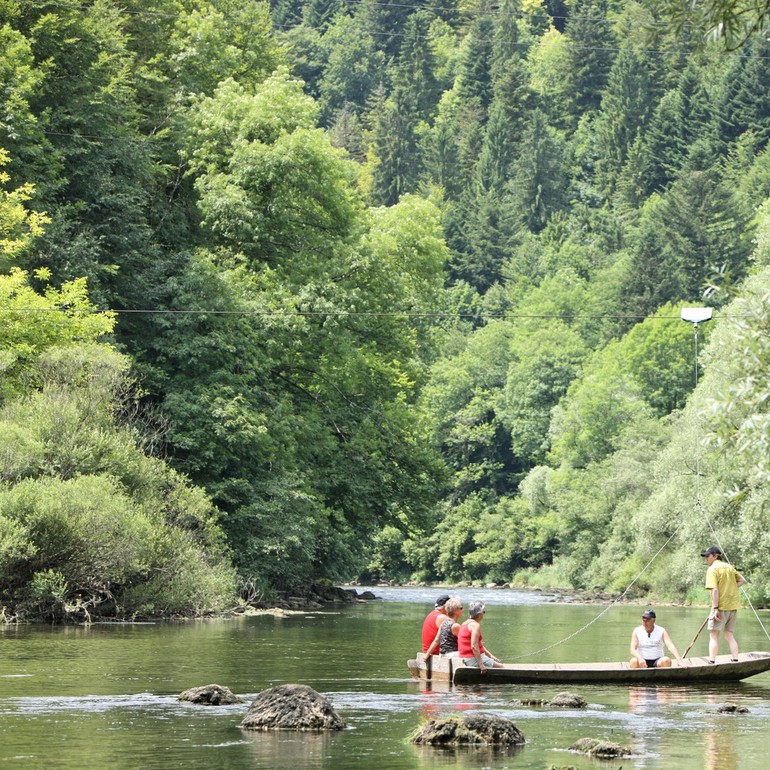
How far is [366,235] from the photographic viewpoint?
58188 mm

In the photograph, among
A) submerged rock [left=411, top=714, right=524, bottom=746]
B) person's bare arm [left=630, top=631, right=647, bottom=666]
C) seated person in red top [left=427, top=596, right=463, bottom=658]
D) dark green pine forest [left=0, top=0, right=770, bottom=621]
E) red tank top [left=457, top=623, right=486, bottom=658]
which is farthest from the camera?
dark green pine forest [left=0, top=0, right=770, bottom=621]

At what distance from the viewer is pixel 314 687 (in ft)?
84.7

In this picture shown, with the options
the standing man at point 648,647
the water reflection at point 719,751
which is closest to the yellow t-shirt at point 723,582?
the standing man at point 648,647

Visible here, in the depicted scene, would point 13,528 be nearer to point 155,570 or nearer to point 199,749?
point 155,570

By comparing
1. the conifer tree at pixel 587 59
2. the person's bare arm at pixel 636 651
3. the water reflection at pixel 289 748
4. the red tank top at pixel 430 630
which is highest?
the conifer tree at pixel 587 59

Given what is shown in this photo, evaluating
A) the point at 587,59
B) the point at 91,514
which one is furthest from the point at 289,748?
the point at 587,59

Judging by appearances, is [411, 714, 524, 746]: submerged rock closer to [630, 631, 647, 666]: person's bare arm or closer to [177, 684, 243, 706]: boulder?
[177, 684, 243, 706]: boulder

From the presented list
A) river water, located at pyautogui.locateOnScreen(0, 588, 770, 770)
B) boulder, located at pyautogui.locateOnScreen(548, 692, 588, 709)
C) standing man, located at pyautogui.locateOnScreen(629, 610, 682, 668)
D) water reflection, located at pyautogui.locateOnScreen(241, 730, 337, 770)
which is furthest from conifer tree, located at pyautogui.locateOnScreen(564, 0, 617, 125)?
water reflection, located at pyautogui.locateOnScreen(241, 730, 337, 770)

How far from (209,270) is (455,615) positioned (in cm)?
2570

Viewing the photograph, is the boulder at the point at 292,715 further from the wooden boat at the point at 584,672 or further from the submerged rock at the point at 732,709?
the wooden boat at the point at 584,672

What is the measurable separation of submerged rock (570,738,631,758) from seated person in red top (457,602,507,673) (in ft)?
26.0

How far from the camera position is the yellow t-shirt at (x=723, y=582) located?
Result: 92.5 feet

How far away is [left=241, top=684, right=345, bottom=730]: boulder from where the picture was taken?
20.3 meters

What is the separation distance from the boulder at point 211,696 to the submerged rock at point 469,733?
14.0 feet
